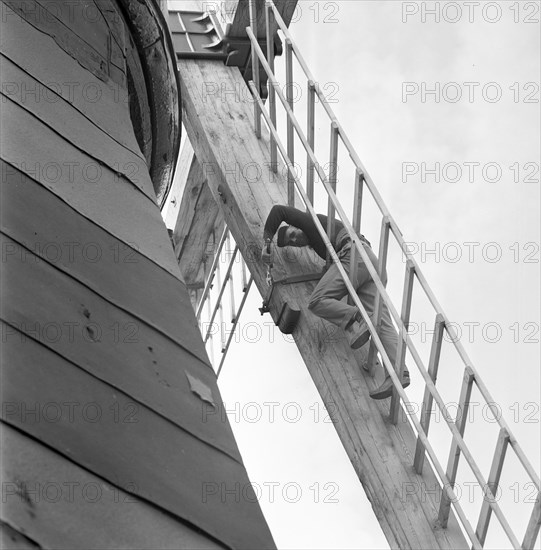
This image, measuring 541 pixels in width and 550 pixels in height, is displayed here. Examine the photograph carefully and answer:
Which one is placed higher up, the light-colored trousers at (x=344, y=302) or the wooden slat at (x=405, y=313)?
the light-colored trousers at (x=344, y=302)

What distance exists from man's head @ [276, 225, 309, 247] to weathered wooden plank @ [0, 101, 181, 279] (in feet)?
8.61

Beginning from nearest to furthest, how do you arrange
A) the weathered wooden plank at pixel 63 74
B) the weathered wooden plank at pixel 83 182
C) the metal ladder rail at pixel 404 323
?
the weathered wooden plank at pixel 83 182
the weathered wooden plank at pixel 63 74
the metal ladder rail at pixel 404 323

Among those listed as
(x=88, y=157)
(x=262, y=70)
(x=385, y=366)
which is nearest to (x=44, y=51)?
(x=88, y=157)

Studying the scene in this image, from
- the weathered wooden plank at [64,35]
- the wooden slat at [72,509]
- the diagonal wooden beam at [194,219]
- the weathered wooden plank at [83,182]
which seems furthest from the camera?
the diagonal wooden beam at [194,219]

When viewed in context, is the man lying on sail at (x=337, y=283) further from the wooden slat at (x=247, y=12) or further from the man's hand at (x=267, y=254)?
the wooden slat at (x=247, y=12)

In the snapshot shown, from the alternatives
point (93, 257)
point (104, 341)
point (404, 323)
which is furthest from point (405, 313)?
point (104, 341)

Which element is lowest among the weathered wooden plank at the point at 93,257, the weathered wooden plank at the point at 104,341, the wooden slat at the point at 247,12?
the weathered wooden plank at the point at 104,341

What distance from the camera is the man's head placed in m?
4.33

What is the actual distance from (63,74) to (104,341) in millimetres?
688

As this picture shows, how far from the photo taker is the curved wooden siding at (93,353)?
3.51ft

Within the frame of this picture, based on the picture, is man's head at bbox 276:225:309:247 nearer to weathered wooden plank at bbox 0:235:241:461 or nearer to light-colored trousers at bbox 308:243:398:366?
light-colored trousers at bbox 308:243:398:366

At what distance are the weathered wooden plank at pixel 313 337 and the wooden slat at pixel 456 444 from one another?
0.19 feet

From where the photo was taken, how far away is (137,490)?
1117 millimetres

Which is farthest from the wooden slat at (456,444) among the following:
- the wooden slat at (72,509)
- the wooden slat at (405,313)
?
the wooden slat at (72,509)
